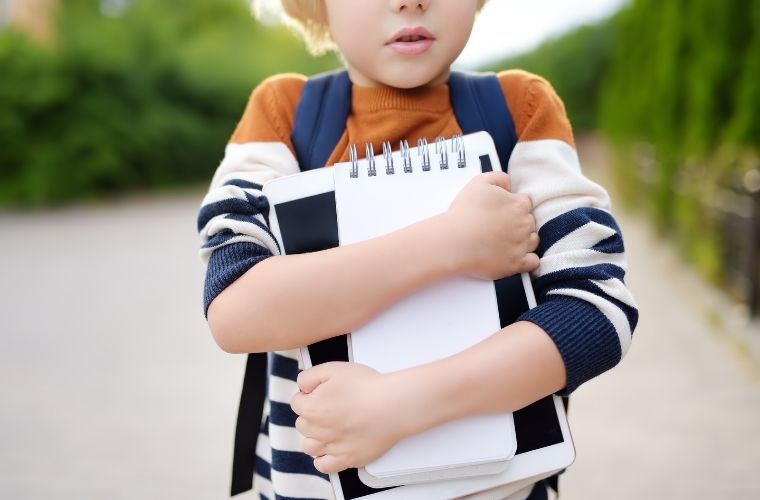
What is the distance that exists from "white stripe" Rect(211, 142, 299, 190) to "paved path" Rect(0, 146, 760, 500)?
2.14 metres

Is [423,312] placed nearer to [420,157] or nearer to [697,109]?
[420,157]

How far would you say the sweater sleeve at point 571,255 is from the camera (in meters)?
1.18

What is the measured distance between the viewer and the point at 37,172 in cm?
1077

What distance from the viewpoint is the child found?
3.69ft

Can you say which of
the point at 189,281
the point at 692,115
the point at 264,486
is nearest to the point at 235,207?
the point at 264,486

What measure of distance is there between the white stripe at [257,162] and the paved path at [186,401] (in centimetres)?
214

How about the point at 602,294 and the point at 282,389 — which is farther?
the point at 282,389

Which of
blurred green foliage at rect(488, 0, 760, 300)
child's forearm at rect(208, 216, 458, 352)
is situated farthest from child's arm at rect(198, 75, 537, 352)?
blurred green foliage at rect(488, 0, 760, 300)

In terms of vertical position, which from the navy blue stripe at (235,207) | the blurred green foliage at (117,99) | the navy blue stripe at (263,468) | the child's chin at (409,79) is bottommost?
the navy blue stripe at (263,468)

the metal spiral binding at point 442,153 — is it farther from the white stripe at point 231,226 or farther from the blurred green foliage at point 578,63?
the blurred green foliage at point 578,63

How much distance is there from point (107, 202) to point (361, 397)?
11.4 meters

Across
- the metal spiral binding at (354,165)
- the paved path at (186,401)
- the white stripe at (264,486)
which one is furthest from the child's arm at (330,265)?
the paved path at (186,401)

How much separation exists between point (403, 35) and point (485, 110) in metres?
0.21

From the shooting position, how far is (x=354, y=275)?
3.68ft
